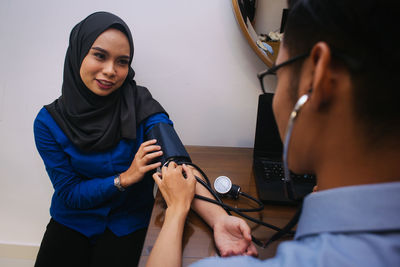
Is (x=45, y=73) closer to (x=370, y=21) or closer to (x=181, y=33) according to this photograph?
(x=181, y=33)

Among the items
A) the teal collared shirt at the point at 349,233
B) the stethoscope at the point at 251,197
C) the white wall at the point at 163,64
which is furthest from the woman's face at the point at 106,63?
the teal collared shirt at the point at 349,233

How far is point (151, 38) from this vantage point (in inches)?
42.9

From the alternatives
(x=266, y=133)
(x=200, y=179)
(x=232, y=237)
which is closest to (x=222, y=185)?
(x=200, y=179)

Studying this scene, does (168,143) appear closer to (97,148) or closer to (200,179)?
(200,179)

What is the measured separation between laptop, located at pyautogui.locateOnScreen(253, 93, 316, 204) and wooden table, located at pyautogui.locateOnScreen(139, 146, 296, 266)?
0.03m

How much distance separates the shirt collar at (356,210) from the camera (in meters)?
0.34

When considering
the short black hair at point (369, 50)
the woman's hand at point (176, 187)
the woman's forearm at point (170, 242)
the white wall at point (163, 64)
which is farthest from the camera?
the white wall at point (163, 64)

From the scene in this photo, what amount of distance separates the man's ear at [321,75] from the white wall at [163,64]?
30.1 inches

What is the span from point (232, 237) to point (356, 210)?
344mm

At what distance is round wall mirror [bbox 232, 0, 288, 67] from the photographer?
3.26 feet

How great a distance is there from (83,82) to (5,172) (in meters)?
0.90

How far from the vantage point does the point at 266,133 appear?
3.42 feet

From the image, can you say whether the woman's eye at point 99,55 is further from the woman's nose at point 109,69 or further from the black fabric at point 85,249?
the black fabric at point 85,249

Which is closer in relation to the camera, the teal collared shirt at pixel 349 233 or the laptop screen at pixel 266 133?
the teal collared shirt at pixel 349 233
